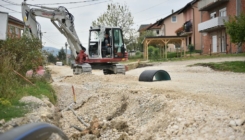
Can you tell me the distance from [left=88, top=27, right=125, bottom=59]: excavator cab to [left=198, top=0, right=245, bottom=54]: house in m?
16.2

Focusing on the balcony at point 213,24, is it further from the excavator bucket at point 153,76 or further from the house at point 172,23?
the house at point 172,23

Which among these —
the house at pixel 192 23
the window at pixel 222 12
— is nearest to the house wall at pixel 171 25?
the house at pixel 192 23

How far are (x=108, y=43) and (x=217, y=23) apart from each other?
19.1m

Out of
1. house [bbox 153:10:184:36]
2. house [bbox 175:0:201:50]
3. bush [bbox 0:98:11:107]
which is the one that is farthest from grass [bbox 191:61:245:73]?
house [bbox 153:10:184:36]

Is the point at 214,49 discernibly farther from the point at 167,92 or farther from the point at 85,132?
the point at 85,132

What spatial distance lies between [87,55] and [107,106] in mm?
10896

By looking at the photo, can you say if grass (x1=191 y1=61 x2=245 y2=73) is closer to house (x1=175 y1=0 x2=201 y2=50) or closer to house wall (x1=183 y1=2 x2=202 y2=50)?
house wall (x1=183 y1=2 x2=202 y2=50)

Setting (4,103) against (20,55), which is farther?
(20,55)

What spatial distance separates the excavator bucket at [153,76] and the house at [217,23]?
19.6 m

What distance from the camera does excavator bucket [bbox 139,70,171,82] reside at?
16325mm

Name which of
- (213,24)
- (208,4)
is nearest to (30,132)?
(213,24)

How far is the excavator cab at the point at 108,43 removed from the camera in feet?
74.6

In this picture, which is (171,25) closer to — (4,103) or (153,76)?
(153,76)

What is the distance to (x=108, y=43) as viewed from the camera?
899 inches
